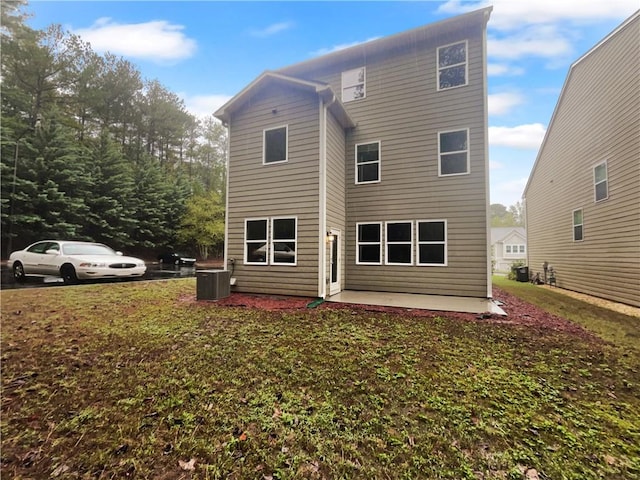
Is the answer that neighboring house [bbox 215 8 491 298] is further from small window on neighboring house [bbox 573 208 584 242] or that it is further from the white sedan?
small window on neighboring house [bbox 573 208 584 242]

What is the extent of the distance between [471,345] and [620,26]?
402 inches

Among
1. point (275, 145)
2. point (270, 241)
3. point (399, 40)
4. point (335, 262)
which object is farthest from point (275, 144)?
point (399, 40)

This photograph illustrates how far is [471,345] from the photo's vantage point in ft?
13.7

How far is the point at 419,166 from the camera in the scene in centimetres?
852

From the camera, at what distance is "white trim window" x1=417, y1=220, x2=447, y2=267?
812cm

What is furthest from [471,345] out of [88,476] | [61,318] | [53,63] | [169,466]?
[53,63]

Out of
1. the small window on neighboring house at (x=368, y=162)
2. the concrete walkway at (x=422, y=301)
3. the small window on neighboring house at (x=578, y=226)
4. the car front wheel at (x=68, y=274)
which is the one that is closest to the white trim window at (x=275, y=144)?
the small window on neighboring house at (x=368, y=162)

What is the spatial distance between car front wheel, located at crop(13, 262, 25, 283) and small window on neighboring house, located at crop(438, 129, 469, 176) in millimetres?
12458

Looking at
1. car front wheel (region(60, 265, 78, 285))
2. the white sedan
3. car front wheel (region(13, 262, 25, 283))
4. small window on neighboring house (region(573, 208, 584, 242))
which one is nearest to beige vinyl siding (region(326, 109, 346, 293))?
the white sedan

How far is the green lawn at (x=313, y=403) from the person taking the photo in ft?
6.28

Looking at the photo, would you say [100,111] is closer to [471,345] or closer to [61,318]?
[61,318]

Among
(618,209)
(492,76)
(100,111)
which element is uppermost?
(100,111)

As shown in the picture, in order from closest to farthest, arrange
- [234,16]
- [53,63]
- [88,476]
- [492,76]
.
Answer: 1. [88,476]
2. [234,16]
3. [492,76]
4. [53,63]

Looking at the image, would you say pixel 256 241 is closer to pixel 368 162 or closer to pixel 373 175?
pixel 373 175
